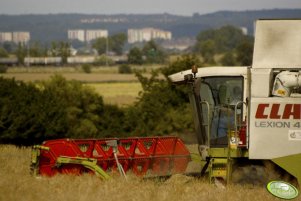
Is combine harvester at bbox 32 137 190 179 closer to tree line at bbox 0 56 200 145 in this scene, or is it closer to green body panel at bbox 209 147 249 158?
green body panel at bbox 209 147 249 158

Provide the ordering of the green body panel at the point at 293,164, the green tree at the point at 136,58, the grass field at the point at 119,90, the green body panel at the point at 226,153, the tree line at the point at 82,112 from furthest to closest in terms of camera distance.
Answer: the green tree at the point at 136,58 < the grass field at the point at 119,90 < the tree line at the point at 82,112 < the green body panel at the point at 226,153 < the green body panel at the point at 293,164

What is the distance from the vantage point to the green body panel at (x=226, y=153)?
14227mm

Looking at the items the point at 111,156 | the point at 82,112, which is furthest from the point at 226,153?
the point at 82,112

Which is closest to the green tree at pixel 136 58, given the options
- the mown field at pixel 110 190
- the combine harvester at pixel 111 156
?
the combine harvester at pixel 111 156

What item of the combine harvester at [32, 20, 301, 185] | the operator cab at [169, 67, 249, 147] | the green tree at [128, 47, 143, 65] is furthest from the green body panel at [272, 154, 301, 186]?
the green tree at [128, 47, 143, 65]

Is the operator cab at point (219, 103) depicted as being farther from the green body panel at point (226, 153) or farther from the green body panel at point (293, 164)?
the green body panel at point (293, 164)

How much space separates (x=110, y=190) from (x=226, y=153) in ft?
10.3

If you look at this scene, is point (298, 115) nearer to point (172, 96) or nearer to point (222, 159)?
point (222, 159)

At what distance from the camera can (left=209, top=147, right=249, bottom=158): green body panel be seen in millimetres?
14227

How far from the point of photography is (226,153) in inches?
569

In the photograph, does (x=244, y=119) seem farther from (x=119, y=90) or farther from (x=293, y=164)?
(x=119, y=90)

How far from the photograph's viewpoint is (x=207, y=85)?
14.8m

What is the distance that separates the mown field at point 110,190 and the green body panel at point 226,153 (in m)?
0.71

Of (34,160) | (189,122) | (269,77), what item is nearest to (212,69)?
(269,77)
